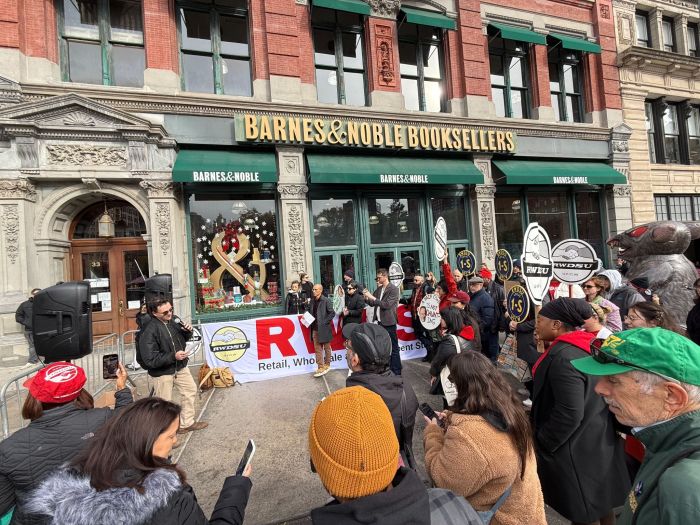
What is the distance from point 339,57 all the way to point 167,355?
11148mm

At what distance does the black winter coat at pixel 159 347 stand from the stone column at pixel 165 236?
486 centimetres

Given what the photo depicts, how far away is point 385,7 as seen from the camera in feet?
38.3

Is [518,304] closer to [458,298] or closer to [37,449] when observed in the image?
[458,298]

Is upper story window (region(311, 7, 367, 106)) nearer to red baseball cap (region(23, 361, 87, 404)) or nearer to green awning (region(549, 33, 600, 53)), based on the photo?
green awning (region(549, 33, 600, 53))

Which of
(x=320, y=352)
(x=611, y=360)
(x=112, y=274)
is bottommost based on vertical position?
(x=320, y=352)

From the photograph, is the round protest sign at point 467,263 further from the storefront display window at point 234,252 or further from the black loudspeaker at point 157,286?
the storefront display window at point 234,252

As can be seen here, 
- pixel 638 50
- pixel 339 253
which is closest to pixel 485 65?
pixel 638 50

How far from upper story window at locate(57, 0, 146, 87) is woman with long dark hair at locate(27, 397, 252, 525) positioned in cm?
1139

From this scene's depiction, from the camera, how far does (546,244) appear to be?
13.9 feet

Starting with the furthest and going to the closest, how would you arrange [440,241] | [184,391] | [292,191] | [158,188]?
1. [292,191]
2. [158,188]
3. [440,241]
4. [184,391]

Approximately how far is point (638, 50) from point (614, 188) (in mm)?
5925

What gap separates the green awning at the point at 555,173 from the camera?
40.5 ft

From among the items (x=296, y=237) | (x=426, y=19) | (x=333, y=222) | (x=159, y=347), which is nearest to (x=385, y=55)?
(x=426, y=19)

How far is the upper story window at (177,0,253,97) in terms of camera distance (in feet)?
34.1
